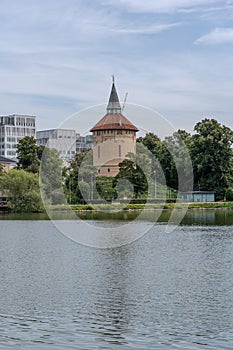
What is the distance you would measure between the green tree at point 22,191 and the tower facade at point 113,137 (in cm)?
2042

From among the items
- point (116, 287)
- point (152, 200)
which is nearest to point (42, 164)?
point (152, 200)

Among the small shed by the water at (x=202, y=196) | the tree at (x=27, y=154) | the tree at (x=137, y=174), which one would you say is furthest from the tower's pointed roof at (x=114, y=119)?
the small shed by the water at (x=202, y=196)

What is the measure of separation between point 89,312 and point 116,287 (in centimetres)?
354

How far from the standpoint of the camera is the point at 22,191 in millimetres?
71375

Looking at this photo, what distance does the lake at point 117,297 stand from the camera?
49.7 feet

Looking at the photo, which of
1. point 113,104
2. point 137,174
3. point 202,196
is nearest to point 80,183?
point 137,174

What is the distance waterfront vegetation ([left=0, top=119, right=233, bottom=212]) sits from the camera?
72.3 m

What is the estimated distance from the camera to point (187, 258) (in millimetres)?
27891

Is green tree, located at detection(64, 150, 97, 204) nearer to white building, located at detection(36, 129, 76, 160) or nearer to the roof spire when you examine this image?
the roof spire

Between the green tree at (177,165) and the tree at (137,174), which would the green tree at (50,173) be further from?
the green tree at (177,165)

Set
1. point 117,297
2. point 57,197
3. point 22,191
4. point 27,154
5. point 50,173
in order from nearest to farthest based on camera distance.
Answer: point 117,297 < point 22,191 < point 57,197 < point 50,173 < point 27,154

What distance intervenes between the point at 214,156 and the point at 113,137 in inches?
845

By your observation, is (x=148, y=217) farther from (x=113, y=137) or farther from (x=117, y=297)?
(x=117, y=297)

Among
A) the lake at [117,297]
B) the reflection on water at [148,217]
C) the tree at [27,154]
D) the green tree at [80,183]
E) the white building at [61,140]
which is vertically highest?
the white building at [61,140]
